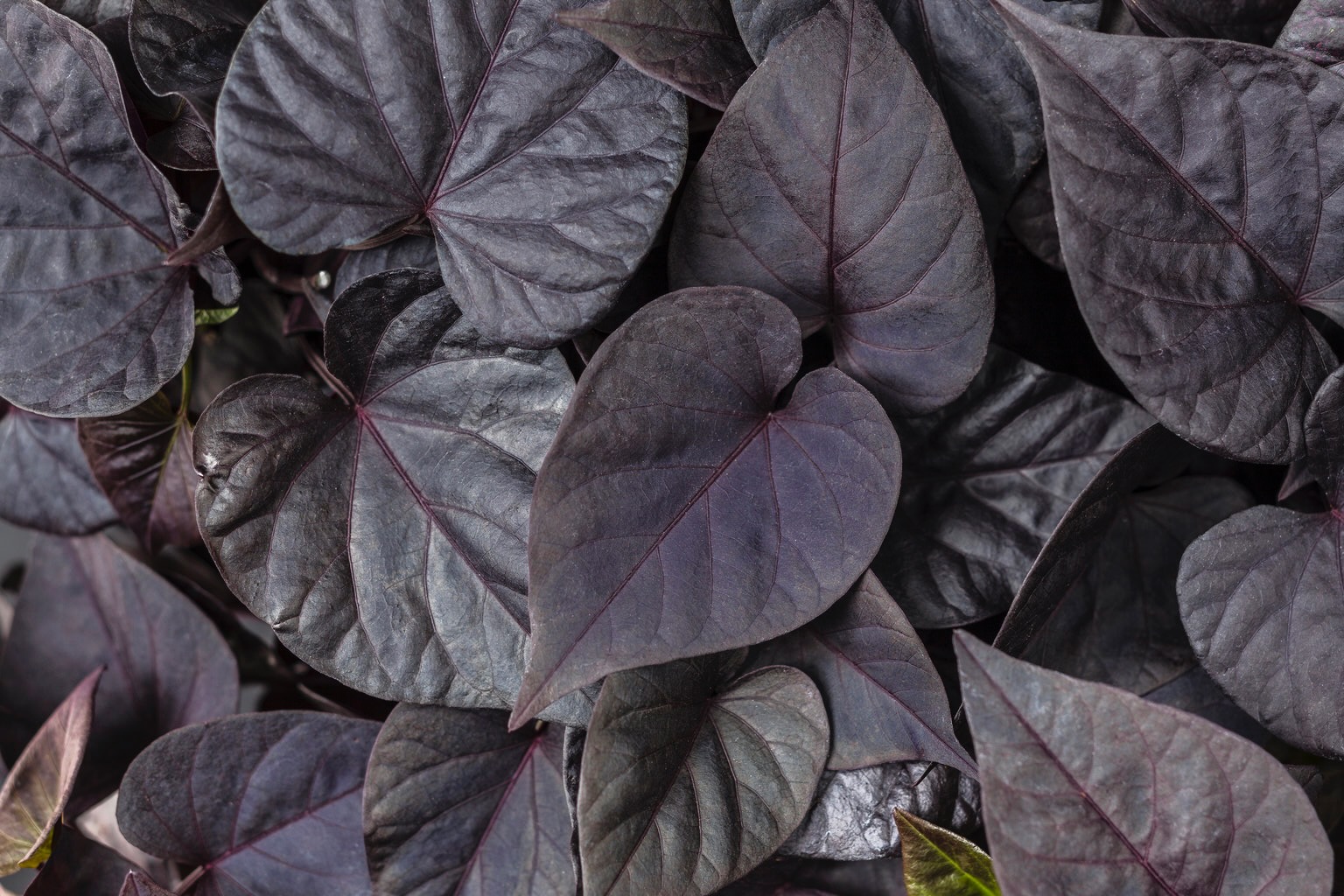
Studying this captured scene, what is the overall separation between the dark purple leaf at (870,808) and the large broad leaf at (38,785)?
495mm

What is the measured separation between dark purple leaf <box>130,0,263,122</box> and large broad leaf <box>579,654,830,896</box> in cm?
45

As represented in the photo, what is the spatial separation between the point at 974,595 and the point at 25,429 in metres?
0.76

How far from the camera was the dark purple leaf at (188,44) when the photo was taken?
0.59m

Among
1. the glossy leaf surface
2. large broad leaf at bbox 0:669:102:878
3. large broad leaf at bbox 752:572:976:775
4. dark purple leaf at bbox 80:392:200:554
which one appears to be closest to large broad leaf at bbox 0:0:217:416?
the glossy leaf surface

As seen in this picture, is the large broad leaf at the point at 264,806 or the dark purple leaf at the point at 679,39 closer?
the dark purple leaf at the point at 679,39

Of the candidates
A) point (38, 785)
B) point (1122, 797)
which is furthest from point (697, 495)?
point (38, 785)

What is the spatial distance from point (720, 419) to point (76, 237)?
0.44 metres

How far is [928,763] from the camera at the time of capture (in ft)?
2.13

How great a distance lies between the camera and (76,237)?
64 cm

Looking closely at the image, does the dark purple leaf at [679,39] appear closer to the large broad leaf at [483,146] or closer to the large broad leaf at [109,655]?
the large broad leaf at [483,146]

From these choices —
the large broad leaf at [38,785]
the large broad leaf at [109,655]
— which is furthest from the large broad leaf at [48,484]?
the large broad leaf at [38,785]

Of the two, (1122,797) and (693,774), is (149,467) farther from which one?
(1122,797)

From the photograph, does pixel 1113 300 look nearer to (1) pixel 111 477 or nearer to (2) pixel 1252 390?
(2) pixel 1252 390

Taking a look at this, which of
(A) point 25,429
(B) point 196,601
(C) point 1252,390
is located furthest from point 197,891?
(C) point 1252,390
